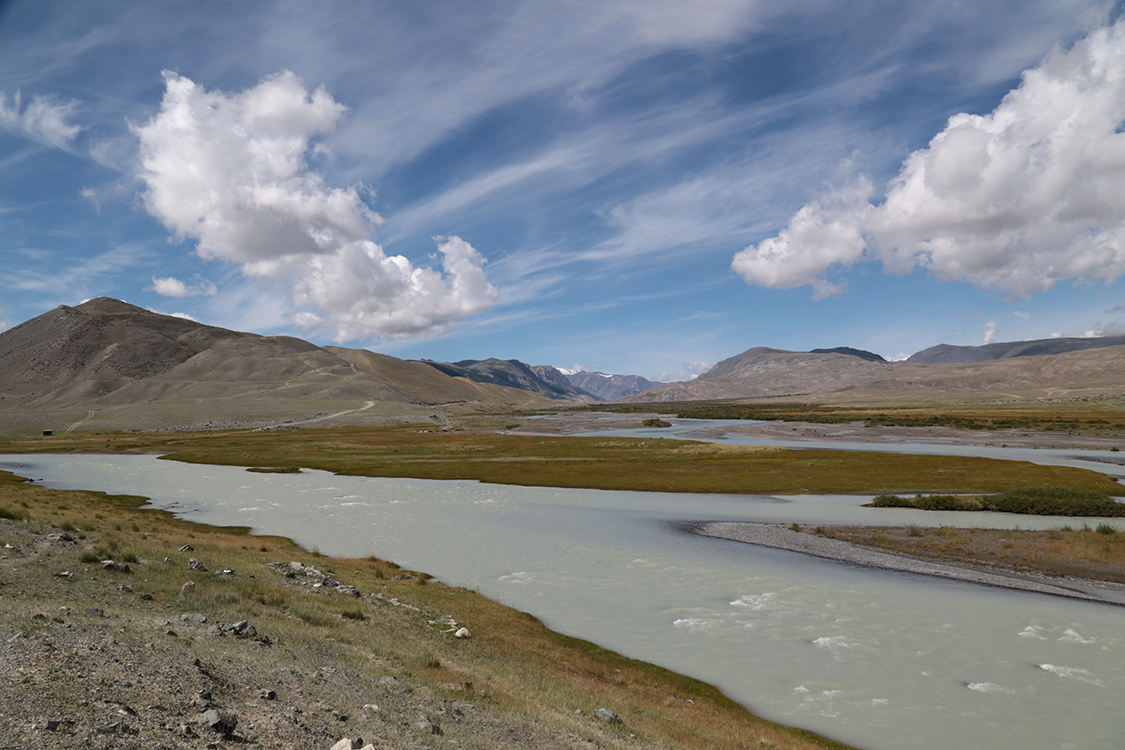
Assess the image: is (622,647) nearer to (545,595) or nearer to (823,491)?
(545,595)

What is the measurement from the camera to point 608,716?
14500 mm

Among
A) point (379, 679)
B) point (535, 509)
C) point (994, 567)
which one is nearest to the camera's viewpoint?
point (379, 679)

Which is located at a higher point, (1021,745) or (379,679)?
(379,679)

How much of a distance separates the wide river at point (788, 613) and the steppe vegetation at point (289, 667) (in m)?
2.78

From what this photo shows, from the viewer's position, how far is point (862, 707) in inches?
721

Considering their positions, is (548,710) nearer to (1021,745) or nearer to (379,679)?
(379,679)

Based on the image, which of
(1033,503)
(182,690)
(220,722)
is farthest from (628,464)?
(220,722)

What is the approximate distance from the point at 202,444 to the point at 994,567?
136406 millimetres

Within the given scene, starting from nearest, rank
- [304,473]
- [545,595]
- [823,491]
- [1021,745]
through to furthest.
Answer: [1021,745] < [545,595] < [823,491] < [304,473]

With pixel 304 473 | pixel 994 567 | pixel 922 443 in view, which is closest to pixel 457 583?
pixel 994 567

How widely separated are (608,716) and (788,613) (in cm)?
1506

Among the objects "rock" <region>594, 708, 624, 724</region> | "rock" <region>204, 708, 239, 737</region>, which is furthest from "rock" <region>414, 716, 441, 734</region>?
"rock" <region>594, 708, 624, 724</region>

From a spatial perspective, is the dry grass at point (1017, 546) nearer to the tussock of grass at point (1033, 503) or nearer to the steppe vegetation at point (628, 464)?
the tussock of grass at point (1033, 503)

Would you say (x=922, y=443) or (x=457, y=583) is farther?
(x=922, y=443)
